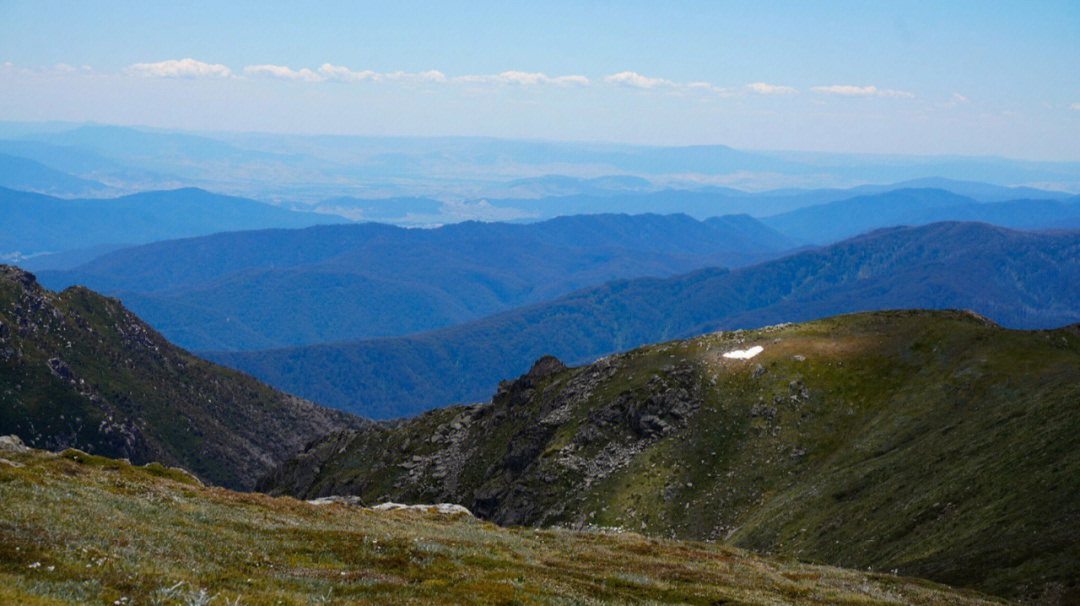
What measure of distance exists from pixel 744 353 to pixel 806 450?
2712 centimetres

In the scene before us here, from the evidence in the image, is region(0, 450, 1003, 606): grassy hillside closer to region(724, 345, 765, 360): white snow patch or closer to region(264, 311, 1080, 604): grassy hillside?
region(264, 311, 1080, 604): grassy hillside

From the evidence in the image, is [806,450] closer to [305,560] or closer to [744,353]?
[744,353]

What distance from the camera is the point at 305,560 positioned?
130 feet

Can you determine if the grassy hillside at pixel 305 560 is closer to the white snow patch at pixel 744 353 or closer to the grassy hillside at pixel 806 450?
the grassy hillside at pixel 806 450

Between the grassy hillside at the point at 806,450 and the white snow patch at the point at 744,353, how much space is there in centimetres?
123

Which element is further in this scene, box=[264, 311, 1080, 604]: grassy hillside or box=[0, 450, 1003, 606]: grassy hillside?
box=[264, 311, 1080, 604]: grassy hillside

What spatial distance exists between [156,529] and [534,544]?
26.8 metres

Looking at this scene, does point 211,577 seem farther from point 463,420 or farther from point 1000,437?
point 463,420

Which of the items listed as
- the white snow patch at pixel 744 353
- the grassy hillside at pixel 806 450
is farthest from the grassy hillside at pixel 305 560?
the white snow patch at pixel 744 353

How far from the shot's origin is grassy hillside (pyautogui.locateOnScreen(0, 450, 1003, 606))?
2958 cm

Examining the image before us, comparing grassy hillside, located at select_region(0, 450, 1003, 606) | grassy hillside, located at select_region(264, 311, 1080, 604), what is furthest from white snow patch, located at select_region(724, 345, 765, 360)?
grassy hillside, located at select_region(0, 450, 1003, 606)

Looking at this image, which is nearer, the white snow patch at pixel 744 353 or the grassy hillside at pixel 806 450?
the grassy hillside at pixel 806 450

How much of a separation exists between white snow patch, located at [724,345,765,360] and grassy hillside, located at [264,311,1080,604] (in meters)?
1.23

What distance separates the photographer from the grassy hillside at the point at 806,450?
69.8 m
